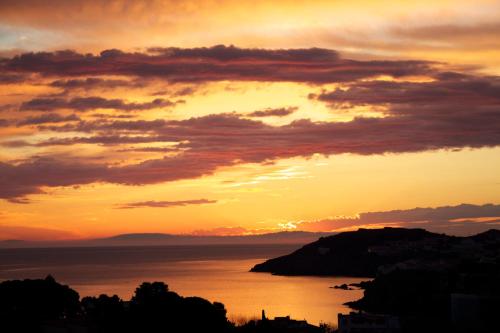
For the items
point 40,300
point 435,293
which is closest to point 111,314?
point 40,300

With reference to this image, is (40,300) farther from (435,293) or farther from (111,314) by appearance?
(435,293)

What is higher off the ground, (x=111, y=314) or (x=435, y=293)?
(x=111, y=314)

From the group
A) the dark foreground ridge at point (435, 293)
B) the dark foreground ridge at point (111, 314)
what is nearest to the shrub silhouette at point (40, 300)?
the dark foreground ridge at point (111, 314)

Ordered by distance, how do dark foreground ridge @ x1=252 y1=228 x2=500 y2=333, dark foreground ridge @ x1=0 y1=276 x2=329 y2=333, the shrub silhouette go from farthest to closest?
dark foreground ridge @ x1=252 y1=228 x2=500 y2=333
the shrub silhouette
dark foreground ridge @ x1=0 y1=276 x2=329 y2=333

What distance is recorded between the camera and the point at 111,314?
64.2m

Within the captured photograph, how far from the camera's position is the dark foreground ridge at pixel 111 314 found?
59688 mm

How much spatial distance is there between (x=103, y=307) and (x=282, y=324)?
54.5 ft

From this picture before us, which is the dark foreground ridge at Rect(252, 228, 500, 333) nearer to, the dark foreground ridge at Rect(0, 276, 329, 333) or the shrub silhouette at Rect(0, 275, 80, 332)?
the dark foreground ridge at Rect(0, 276, 329, 333)

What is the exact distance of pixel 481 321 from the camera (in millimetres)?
70875

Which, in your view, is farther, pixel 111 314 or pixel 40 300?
pixel 40 300

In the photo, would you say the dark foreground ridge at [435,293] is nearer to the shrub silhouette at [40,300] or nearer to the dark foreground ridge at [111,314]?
the dark foreground ridge at [111,314]

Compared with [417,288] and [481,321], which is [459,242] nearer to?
[417,288]

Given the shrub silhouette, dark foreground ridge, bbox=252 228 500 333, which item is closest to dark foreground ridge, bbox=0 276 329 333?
the shrub silhouette

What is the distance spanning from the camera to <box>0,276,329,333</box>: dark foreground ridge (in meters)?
59.7
